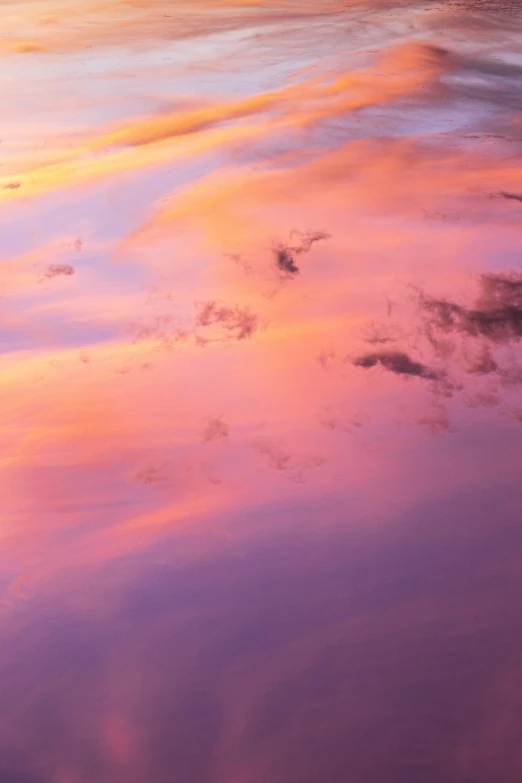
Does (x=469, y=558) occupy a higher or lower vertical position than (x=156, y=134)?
lower

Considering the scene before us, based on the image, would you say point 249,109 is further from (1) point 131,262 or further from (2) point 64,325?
(2) point 64,325

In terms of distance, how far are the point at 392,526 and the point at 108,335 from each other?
626 millimetres

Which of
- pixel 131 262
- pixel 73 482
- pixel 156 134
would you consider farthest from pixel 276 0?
pixel 73 482

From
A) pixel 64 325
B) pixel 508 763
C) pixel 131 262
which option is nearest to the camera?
pixel 508 763

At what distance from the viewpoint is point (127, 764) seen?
71 cm

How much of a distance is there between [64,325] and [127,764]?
2.67 feet

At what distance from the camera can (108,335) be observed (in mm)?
1305

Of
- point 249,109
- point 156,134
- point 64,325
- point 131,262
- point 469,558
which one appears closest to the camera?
point 469,558

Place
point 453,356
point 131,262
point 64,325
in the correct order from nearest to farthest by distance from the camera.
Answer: point 453,356 → point 64,325 → point 131,262

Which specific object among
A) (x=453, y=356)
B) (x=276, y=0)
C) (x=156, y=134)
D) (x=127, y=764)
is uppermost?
(x=276, y=0)

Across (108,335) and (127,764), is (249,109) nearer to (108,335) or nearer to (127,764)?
(108,335)

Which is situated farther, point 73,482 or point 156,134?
point 156,134

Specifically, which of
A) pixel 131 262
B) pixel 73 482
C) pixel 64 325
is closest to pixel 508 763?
pixel 73 482

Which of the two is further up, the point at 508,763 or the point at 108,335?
the point at 108,335
